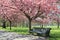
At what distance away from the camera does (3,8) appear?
24547mm

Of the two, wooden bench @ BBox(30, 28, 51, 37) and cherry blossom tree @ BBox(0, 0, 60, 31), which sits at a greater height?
cherry blossom tree @ BBox(0, 0, 60, 31)

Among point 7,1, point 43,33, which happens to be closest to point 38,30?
point 43,33

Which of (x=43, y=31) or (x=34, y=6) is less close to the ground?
(x=34, y=6)

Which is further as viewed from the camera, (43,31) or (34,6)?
(34,6)

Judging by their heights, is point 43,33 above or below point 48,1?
below

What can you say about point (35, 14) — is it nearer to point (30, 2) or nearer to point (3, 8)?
point (30, 2)

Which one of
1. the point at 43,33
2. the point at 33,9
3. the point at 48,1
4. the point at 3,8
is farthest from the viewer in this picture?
the point at 3,8

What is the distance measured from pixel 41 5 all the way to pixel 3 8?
5.57 m

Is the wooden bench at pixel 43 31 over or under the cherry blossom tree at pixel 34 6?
under

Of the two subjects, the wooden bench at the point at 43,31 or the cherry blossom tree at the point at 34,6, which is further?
the cherry blossom tree at the point at 34,6

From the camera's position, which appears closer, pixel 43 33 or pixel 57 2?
pixel 43 33

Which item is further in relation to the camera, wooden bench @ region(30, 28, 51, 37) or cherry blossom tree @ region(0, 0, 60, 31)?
cherry blossom tree @ region(0, 0, 60, 31)

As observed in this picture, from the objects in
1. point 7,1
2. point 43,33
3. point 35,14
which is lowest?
point 43,33

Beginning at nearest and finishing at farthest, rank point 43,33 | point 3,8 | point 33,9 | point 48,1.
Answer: point 43,33
point 48,1
point 33,9
point 3,8
